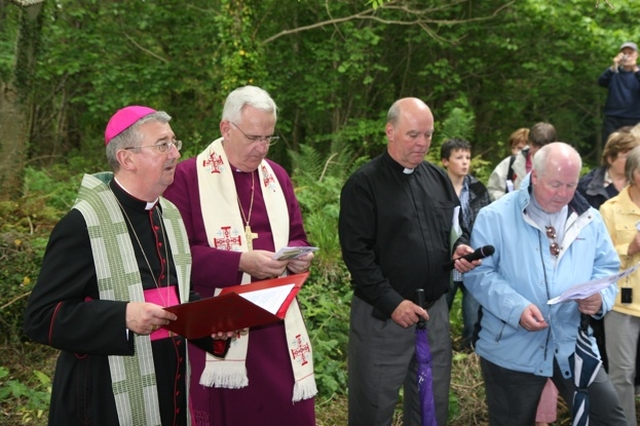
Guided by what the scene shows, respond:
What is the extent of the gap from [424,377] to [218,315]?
163 centimetres

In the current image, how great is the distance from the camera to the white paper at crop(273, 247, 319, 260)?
3396mm

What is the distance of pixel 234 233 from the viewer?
12.7 ft

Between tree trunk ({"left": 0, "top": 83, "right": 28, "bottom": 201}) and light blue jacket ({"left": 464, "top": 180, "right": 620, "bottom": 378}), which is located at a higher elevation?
tree trunk ({"left": 0, "top": 83, "right": 28, "bottom": 201})

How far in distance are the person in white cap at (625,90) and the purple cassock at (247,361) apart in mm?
6091

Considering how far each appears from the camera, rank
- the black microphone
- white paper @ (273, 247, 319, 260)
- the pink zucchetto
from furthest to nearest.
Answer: the black microphone, white paper @ (273, 247, 319, 260), the pink zucchetto

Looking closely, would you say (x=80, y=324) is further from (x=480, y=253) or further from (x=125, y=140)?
(x=480, y=253)

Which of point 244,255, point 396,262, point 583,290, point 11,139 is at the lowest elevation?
point 583,290

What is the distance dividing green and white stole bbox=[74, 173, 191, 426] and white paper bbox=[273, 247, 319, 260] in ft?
2.53

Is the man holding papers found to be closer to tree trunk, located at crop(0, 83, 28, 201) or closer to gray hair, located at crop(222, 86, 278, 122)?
gray hair, located at crop(222, 86, 278, 122)

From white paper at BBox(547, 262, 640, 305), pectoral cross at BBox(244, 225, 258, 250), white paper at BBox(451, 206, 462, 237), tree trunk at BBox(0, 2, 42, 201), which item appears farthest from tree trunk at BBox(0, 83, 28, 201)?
white paper at BBox(547, 262, 640, 305)

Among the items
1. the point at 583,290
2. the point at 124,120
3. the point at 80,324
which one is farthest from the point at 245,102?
the point at 583,290

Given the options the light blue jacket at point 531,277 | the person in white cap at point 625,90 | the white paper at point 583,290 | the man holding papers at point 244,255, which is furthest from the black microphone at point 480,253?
the person in white cap at point 625,90

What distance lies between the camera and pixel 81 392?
9.15ft

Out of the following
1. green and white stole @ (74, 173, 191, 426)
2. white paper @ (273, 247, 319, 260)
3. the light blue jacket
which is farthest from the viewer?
the light blue jacket
